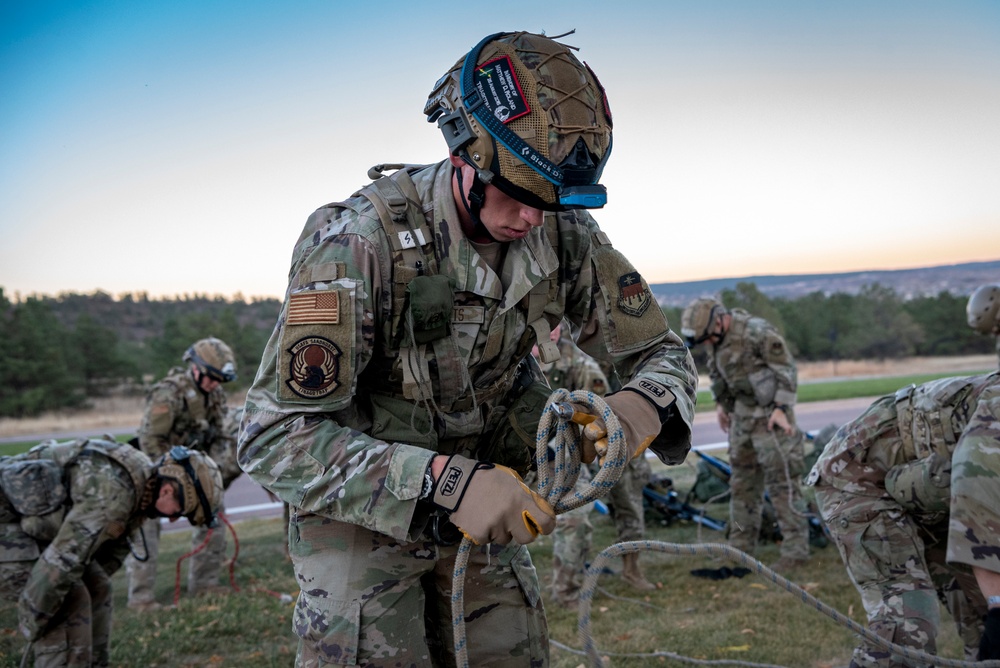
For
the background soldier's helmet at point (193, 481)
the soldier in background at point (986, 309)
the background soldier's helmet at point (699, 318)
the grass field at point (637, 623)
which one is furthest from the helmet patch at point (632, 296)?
the background soldier's helmet at point (699, 318)

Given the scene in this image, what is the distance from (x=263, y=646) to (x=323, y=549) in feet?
14.2

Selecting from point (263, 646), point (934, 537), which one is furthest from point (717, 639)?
point (263, 646)

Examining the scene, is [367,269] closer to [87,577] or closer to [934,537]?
[934,537]

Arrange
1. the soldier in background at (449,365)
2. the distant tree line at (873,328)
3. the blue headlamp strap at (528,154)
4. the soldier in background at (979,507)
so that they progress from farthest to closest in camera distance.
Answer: the distant tree line at (873,328), the soldier in background at (979,507), the blue headlamp strap at (528,154), the soldier in background at (449,365)

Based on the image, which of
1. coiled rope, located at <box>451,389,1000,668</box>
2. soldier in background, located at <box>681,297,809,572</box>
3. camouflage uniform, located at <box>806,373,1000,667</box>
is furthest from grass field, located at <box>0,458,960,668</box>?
coiled rope, located at <box>451,389,1000,668</box>

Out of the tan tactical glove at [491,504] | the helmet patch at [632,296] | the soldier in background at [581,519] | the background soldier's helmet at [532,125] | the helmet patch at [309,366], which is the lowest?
the soldier in background at [581,519]

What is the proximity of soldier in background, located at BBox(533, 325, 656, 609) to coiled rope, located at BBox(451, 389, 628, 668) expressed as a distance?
4474 mm

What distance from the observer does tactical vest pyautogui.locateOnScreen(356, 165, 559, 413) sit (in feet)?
7.54

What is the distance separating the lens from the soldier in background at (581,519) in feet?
22.3

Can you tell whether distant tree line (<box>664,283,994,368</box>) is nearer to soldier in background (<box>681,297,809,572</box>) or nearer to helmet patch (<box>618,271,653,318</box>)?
soldier in background (<box>681,297,809,572</box>)

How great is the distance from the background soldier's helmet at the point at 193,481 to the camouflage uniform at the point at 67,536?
150mm

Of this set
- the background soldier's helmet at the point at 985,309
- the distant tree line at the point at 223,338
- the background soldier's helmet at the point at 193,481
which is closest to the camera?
the background soldier's helmet at the point at 193,481

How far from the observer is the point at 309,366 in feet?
6.93

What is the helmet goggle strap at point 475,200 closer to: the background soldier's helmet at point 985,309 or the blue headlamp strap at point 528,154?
the blue headlamp strap at point 528,154
